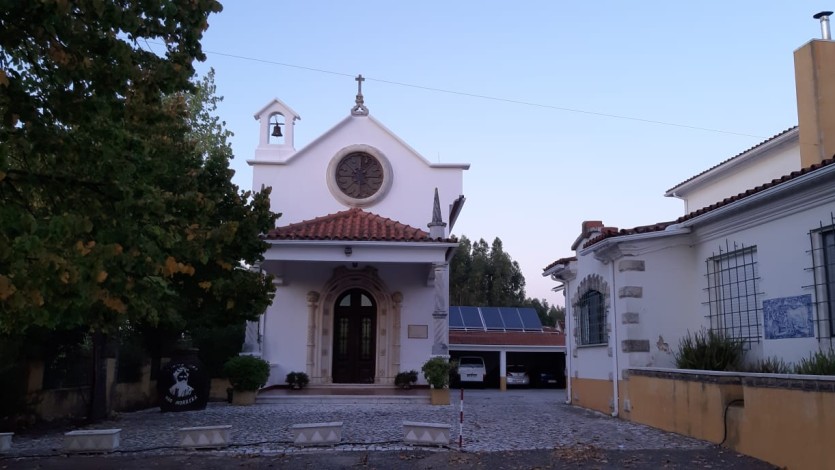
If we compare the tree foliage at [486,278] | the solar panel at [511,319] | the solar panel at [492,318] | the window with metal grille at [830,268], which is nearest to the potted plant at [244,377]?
the window with metal grille at [830,268]

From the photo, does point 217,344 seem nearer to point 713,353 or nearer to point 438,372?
point 438,372

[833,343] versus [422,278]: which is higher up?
[422,278]

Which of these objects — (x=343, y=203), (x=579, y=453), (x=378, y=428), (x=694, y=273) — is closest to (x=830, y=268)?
(x=694, y=273)

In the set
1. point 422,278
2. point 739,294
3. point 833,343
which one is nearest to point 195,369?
point 422,278

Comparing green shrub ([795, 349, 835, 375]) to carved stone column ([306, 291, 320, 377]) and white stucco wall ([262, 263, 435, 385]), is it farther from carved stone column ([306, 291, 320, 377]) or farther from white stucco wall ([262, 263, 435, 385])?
carved stone column ([306, 291, 320, 377])

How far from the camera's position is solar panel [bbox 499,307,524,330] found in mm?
32781

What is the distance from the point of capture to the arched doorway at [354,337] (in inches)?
773

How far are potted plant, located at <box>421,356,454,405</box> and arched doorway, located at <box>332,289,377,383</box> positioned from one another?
3236 mm

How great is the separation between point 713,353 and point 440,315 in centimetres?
814

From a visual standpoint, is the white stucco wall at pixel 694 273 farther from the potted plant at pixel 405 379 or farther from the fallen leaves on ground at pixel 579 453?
the potted plant at pixel 405 379

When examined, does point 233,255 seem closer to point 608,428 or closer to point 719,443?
point 608,428

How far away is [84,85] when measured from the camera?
609cm

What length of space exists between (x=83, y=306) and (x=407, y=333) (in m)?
14.1

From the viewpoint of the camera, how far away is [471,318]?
3366 centimetres
